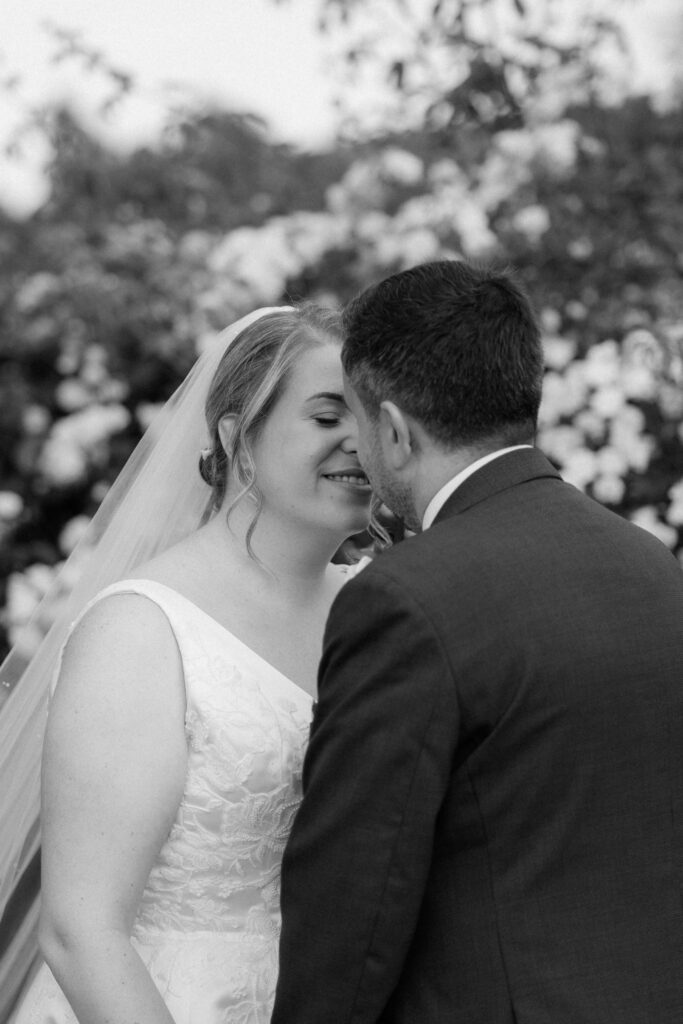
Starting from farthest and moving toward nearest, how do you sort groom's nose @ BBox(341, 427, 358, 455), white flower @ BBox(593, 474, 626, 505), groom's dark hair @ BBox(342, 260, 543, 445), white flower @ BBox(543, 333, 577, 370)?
white flower @ BBox(543, 333, 577, 370), white flower @ BBox(593, 474, 626, 505), groom's nose @ BBox(341, 427, 358, 455), groom's dark hair @ BBox(342, 260, 543, 445)

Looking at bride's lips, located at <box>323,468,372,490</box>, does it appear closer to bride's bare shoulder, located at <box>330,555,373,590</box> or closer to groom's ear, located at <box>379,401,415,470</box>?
bride's bare shoulder, located at <box>330,555,373,590</box>

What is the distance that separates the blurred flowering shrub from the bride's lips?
2.83 metres

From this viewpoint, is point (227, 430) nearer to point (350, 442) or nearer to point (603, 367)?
point (350, 442)

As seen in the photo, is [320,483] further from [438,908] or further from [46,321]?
[46,321]

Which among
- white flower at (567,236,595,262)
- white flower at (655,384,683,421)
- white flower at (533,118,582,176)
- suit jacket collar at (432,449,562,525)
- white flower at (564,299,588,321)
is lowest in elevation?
white flower at (655,384,683,421)

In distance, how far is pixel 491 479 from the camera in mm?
1937

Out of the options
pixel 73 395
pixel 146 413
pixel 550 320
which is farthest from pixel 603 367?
pixel 73 395

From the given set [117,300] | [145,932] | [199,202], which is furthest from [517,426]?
[199,202]

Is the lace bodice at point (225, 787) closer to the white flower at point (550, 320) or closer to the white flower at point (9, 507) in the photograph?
the white flower at point (9, 507)

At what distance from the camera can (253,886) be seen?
237 cm

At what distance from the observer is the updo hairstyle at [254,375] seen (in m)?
2.60

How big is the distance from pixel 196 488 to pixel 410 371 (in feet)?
3.51

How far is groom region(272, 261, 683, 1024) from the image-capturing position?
1773 millimetres

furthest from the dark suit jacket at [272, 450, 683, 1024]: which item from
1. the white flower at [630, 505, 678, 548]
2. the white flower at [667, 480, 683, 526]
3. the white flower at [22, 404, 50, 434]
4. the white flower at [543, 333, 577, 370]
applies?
the white flower at [22, 404, 50, 434]
